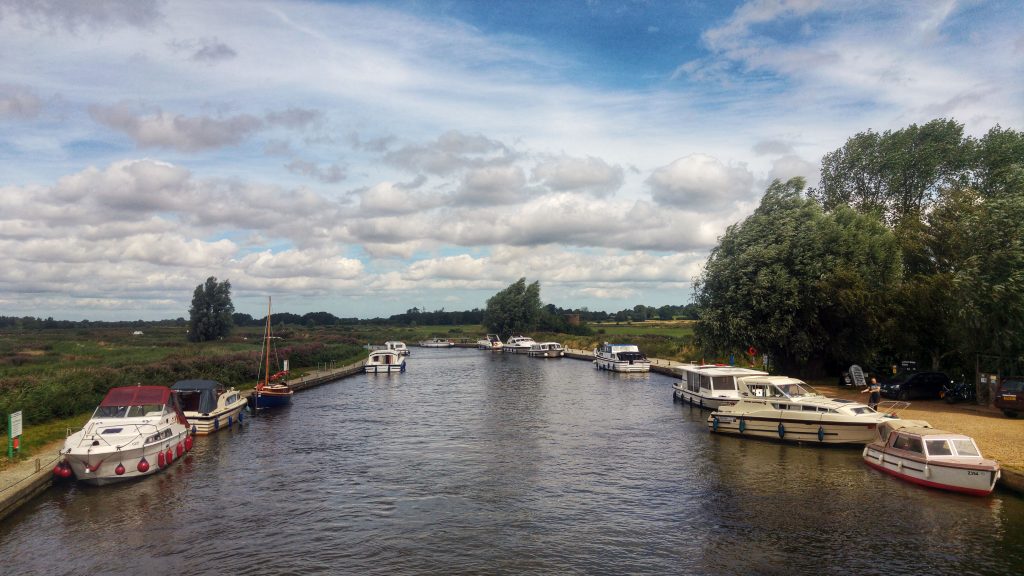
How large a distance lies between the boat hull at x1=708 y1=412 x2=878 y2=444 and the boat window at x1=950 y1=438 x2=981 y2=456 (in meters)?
6.58

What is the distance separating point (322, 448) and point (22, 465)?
→ 508 inches

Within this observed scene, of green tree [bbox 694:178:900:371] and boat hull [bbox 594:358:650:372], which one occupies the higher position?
green tree [bbox 694:178:900:371]

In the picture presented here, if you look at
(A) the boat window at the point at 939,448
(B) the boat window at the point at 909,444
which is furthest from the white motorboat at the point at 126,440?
(A) the boat window at the point at 939,448

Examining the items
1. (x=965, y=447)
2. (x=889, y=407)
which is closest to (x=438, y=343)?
(x=889, y=407)

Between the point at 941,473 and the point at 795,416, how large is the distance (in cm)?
926

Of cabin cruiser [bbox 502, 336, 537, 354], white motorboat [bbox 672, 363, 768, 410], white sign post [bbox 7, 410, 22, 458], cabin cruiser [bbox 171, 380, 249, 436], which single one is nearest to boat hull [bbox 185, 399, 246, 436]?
cabin cruiser [bbox 171, 380, 249, 436]

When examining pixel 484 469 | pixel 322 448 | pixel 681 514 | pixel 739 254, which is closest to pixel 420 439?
pixel 322 448

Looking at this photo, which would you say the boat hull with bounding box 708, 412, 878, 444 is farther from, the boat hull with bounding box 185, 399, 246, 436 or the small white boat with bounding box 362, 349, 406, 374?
the small white boat with bounding box 362, 349, 406, 374

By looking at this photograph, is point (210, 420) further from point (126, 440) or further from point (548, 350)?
point (548, 350)

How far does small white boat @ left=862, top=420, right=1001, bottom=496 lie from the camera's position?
2167 cm

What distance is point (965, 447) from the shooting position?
22641mm

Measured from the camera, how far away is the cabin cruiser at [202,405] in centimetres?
3612

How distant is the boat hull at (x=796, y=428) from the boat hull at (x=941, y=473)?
3.95 m

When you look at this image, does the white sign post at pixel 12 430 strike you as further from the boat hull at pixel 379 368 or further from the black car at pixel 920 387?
the boat hull at pixel 379 368
